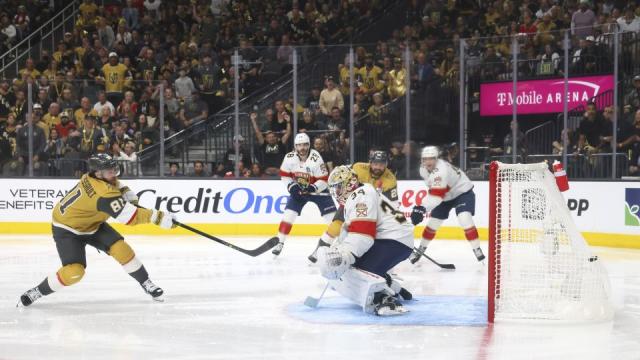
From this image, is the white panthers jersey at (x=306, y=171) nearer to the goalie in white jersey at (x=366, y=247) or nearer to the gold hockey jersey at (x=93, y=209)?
the gold hockey jersey at (x=93, y=209)

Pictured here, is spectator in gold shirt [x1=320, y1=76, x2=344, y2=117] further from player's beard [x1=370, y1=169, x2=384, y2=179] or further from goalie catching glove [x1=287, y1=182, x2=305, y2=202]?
player's beard [x1=370, y1=169, x2=384, y2=179]

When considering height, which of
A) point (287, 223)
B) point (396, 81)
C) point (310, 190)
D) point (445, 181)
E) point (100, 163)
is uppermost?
point (396, 81)

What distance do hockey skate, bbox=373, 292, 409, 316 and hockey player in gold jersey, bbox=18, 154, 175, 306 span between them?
162cm

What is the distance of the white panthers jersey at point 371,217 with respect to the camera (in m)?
5.85

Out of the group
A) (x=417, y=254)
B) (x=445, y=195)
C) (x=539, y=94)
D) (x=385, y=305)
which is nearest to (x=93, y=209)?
(x=385, y=305)

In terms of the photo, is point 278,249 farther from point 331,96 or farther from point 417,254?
point 331,96

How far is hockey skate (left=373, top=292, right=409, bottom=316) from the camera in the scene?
242 inches

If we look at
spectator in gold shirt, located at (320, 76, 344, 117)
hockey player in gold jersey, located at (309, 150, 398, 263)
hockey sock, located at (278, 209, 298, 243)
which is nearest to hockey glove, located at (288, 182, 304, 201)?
hockey sock, located at (278, 209, 298, 243)

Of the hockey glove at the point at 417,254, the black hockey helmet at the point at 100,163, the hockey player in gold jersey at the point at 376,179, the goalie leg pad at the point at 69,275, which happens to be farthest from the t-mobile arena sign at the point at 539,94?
the goalie leg pad at the point at 69,275

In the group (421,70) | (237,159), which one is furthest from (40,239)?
(421,70)

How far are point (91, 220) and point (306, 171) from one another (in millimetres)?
3533

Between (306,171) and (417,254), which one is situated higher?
(306,171)

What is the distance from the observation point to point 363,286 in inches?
241

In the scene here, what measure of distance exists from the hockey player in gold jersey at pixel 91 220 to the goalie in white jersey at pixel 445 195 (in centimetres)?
293
